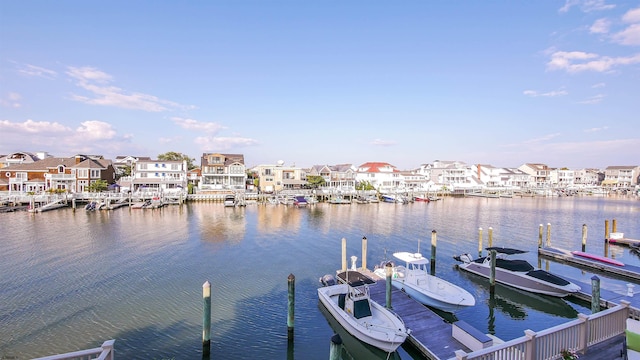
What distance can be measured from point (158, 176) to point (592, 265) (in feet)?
248

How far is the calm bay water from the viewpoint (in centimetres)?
1463

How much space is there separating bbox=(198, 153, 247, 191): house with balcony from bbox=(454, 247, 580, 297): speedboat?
6106cm

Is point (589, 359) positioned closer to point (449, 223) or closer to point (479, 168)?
point (449, 223)

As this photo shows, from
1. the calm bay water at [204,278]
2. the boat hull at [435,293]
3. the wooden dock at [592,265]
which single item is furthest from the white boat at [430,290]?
the wooden dock at [592,265]

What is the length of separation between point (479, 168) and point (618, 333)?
387 ft

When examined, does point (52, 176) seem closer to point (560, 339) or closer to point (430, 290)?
point (430, 290)

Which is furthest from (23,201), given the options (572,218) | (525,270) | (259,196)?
(572,218)

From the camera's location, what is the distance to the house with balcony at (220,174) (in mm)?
75375

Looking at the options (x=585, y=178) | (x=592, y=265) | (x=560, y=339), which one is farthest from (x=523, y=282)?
(x=585, y=178)

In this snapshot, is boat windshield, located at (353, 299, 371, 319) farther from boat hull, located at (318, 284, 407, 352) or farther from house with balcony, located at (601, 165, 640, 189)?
house with balcony, located at (601, 165, 640, 189)

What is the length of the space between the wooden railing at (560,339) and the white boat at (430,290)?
6.60m

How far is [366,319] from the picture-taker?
46.9 ft

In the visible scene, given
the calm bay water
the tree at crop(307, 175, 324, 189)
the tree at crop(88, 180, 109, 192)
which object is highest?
the tree at crop(307, 175, 324, 189)

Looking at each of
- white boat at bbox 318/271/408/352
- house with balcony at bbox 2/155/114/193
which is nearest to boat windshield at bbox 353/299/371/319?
white boat at bbox 318/271/408/352
